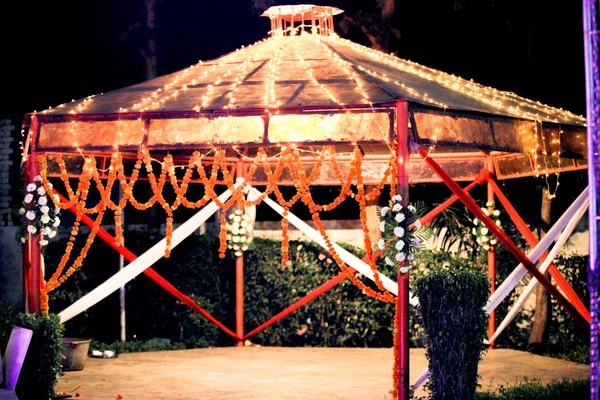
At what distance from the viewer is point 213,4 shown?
69.3ft

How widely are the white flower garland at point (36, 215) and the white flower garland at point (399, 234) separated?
11.9 feet

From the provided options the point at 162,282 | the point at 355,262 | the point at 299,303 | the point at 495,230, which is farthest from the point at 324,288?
the point at 495,230

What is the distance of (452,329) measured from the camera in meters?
8.98

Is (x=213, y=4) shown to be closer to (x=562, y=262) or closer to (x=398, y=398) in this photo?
(x=562, y=262)

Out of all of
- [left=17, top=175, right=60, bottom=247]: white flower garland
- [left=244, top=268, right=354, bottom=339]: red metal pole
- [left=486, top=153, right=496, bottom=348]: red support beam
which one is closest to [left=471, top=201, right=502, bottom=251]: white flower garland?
[left=486, top=153, right=496, bottom=348]: red support beam

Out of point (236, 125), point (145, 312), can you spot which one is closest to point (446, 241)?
point (145, 312)

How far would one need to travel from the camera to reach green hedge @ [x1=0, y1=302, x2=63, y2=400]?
9484mm

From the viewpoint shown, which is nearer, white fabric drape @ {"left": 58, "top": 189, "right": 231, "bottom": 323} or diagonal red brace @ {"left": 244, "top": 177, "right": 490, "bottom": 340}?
white fabric drape @ {"left": 58, "top": 189, "right": 231, "bottom": 323}

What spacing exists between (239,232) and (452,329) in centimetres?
615

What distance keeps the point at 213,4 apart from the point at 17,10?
4278 mm

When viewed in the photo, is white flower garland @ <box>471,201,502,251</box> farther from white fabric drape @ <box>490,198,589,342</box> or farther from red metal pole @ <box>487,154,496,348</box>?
white fabric drape @ <box>490,198,589,342</box>

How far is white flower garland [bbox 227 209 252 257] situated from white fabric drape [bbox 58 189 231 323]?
2.91 ft

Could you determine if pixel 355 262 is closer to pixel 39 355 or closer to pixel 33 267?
pixel 33 267

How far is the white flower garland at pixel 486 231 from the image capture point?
14.0 meters
